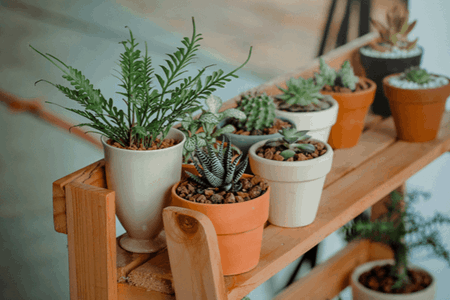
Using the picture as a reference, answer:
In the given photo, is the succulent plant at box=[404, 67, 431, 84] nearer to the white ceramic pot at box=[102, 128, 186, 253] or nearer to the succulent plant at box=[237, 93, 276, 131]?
the succulent plant at box=[237, 93, 276, 131]

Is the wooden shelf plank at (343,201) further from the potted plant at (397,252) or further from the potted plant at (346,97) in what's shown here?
the potted plant at (397,252)

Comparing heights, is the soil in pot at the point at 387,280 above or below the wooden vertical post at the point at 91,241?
below

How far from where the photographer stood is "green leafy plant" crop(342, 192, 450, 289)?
1.65m

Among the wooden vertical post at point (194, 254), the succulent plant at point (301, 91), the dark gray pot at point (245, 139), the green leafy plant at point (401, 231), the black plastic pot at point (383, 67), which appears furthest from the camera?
the green leafy plant at point (401, 231)

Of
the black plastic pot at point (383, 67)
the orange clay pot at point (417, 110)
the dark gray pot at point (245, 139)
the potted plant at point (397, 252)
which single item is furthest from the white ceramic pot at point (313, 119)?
the potted plant at point (397, 252)

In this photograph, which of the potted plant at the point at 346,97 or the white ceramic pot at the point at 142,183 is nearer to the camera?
the white ceramic pot at the point at 142,183

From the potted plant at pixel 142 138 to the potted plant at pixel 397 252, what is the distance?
3.37ft

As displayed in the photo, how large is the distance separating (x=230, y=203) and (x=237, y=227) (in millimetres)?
40

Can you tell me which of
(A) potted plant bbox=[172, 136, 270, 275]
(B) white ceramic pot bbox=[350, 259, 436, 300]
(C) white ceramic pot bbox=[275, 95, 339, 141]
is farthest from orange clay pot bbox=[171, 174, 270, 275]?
(B) white ceramic pot bbox=[350, 259, 436, 300]

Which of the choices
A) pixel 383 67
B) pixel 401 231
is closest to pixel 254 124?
pixel 383 67

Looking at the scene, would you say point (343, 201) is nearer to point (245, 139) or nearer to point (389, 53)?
point (245, 139)

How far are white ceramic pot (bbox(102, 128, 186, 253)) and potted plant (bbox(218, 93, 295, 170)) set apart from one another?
0.19m

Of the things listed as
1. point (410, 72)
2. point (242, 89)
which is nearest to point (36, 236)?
point (242, 89)

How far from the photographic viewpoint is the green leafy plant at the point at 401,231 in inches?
65.1
